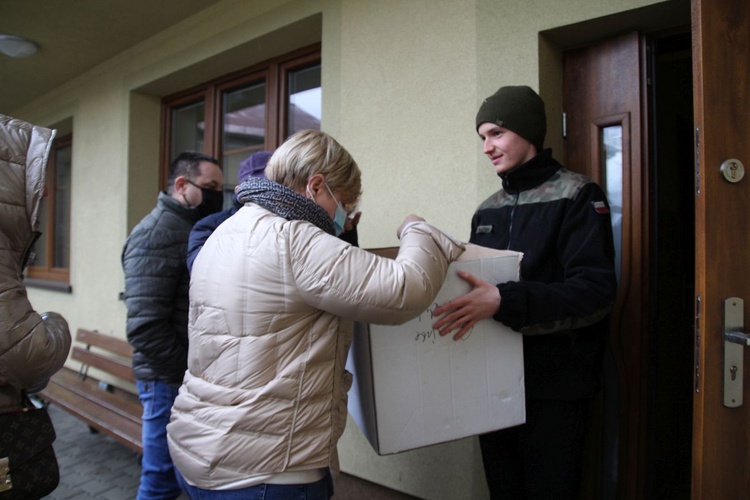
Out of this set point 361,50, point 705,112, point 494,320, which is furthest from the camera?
point 361,50

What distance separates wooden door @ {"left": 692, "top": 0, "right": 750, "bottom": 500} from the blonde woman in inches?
27.7

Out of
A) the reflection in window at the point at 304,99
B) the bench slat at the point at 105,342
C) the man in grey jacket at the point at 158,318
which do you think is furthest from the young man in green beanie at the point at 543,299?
→ the bench slat at the point at 105,342

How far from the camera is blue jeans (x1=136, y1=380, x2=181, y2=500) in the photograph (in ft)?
7.39

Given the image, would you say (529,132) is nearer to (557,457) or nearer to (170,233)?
(557,457)

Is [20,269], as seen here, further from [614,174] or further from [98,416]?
[98,416]

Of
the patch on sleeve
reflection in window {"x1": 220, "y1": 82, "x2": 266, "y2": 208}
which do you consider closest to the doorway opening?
the patch on sleeve

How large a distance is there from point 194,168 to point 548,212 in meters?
1.79

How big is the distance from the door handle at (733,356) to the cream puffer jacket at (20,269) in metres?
1.91

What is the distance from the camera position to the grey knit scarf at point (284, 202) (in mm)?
1171

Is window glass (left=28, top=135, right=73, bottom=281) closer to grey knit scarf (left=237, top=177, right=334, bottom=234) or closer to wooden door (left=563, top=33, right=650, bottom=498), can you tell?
grey knit scarf (left=237, top=177, right=334, bottom=234)

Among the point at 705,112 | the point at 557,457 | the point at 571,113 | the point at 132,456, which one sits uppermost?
the point at 571,113

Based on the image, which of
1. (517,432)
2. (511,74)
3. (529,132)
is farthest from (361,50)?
(517,432)

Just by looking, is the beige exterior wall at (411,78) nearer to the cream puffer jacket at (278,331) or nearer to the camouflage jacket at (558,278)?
the camouflage jacket at (558,278)

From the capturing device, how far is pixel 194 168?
2.44 m
